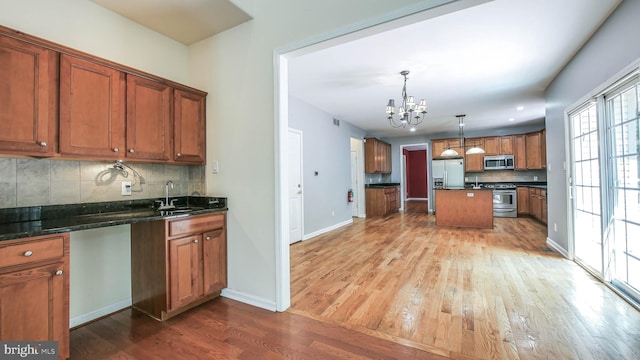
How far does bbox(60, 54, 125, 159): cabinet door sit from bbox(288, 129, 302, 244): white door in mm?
2807

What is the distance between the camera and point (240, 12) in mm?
2416

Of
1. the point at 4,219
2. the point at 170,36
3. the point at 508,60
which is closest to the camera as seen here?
the point at 4,219

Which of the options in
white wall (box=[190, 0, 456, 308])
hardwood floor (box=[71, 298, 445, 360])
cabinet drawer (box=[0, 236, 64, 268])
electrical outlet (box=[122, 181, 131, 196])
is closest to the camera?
cabinet drawer (box=[0, 236, 64, 268])

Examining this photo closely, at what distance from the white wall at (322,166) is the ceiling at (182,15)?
2.20 m

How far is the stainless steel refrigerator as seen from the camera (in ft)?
26.6

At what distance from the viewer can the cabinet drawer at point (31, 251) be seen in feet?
4.54

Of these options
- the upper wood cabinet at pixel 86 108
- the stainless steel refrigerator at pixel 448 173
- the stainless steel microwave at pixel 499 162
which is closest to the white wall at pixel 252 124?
the upper wood cabinet at pixel 86 108

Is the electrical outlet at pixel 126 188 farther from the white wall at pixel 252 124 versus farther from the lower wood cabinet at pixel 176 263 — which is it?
the white wall at pixel 252 124

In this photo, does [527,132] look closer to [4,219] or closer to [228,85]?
[228,85]

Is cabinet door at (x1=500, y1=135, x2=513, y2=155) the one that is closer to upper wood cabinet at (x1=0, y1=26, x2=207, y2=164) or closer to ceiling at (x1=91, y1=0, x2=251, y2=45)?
ceiling at (x1=91, y1=0, x2=251, y2=45)

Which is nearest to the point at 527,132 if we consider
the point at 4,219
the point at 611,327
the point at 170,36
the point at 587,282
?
the point at 587,282

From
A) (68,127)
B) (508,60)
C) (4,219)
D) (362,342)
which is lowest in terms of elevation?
(362,342)

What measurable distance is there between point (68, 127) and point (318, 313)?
2362 mm

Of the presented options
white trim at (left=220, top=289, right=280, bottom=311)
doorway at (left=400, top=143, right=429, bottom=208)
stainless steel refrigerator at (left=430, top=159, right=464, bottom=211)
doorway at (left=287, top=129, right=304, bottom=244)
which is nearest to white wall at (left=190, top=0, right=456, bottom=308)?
white trim at (left=220, top=289, right=280, bottom=311)
